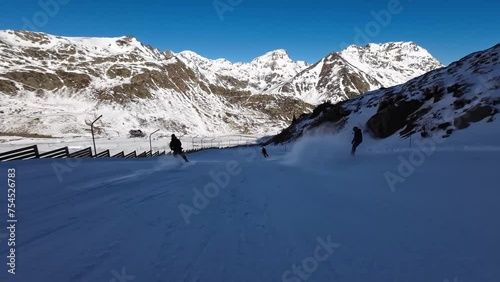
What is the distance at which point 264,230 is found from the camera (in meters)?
6.25

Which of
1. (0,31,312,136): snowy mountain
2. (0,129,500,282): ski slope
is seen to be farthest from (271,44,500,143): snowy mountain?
(0,31,312,136): snowy mountain

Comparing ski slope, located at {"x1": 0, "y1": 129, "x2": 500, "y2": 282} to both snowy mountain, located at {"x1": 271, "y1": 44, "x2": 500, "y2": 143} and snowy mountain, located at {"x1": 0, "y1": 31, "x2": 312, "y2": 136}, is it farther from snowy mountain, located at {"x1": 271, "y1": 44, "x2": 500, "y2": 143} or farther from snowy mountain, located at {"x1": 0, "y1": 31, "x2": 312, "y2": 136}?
snowy mountain, located at {"x1": 0, "y1": 31, "x2": 312, "y2": 136}

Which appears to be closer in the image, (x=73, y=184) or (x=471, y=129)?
(x=73, y=184)

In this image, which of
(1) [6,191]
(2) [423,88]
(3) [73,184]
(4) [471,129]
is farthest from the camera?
(2) [423,88]

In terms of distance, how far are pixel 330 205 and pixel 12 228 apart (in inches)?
282

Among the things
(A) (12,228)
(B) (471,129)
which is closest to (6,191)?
(A) (12,228)

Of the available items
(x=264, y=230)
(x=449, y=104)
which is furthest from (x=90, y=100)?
(x=264, y=230)

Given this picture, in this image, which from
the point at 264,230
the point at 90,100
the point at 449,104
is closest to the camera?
the point at 264,230

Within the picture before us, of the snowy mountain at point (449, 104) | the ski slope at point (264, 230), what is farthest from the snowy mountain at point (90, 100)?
the ski slope at point (264, 230)

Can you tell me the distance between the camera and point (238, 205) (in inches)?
330

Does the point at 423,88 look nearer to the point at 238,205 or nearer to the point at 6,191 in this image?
the point at 238,205

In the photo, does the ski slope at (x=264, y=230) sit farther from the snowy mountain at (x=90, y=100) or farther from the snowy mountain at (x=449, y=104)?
the snowy mountain at (x=90, y=100)

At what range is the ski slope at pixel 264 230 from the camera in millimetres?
4422

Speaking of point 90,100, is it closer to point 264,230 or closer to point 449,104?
point 449,104
